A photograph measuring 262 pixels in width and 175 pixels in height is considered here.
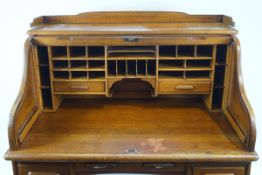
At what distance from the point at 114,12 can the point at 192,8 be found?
49 centimetres

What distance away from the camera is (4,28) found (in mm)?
1885

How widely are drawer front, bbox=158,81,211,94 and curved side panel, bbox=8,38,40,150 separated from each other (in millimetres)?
703

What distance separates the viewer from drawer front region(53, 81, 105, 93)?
1670 mm

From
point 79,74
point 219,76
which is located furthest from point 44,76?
point 219,76

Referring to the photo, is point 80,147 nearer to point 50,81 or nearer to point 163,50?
point 50,81

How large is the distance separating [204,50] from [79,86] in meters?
0.75

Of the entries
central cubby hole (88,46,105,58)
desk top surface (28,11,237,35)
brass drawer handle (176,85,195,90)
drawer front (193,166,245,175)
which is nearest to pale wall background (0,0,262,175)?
desk top surface (28,11,237,35)

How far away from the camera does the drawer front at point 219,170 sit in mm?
1348

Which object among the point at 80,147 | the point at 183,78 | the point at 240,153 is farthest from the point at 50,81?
the point at 240,153

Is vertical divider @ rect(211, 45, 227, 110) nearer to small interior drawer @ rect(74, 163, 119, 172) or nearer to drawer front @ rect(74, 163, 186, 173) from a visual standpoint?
drawer front @ rect(74, 163, 186, 173)

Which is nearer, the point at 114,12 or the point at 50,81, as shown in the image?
the point at 50,81

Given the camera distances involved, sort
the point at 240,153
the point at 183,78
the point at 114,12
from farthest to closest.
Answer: the point at 114,12 → the point at 183,78 → the point at 240,153

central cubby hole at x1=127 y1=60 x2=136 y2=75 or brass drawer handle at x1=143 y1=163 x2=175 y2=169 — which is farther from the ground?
central cubby hole at x1=127 y1=60 x2=136 y2=75

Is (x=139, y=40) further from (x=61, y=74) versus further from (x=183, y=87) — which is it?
(x=61, y=74)
